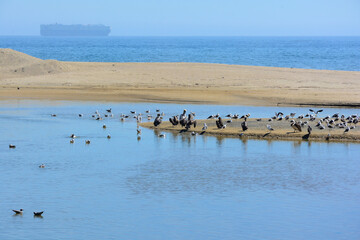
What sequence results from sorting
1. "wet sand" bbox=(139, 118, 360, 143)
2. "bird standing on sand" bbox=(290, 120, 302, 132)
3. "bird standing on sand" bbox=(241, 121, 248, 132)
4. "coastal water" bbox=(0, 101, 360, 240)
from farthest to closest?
"bird standing on sand" bbox=(241, 121, 248, 132)
"bird standing on sand" bbox=(290, 120, 302, 132)
"wet sand" bbox=(139, 118, 360, 143)
"coastal water" bbox=(0, 101, 360, 240)

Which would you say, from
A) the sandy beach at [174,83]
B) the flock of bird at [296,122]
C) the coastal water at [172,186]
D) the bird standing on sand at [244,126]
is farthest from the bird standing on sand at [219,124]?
the sandy beach at [174,83]

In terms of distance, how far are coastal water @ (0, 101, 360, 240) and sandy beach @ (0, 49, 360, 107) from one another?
38.0 ft

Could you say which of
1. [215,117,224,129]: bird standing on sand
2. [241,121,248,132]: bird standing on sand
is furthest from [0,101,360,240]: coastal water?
[215,117,224,129]: bird standing on sand

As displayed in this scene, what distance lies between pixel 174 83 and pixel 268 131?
19.6 meters

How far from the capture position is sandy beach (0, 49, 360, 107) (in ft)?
126

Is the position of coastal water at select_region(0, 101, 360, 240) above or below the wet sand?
below

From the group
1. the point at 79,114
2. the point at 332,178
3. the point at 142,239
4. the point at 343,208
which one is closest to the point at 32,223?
the point at 142,239

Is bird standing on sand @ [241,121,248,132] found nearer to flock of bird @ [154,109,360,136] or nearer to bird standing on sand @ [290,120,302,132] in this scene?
flock of bird @ [154,109,360,136]

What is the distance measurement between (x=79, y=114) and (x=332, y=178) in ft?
53.4

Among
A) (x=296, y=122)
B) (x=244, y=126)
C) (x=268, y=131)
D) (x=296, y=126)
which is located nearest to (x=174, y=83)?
(x=244, y=126)

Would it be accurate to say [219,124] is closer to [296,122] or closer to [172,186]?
[296,122]

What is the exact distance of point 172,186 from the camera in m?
18.1

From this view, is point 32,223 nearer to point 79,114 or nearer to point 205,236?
point 205,236

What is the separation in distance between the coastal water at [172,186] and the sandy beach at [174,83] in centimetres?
1158
